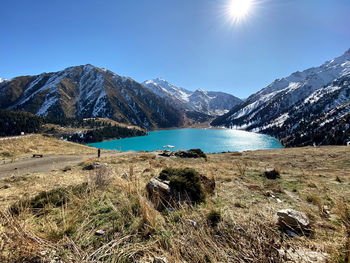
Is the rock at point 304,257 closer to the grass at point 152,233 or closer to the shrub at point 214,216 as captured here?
the grass at point 152,233

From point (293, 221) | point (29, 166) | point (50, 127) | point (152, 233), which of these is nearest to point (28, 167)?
point (29, 166)

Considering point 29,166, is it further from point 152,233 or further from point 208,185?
point 152,233

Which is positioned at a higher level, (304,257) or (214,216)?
(304,257)

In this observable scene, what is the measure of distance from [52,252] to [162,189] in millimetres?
2830

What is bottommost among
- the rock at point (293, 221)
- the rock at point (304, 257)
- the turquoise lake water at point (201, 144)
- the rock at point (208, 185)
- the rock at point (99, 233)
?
the turquoise lake water at point (201, 144)

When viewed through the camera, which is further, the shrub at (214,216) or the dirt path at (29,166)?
the dirt path at (29,166)

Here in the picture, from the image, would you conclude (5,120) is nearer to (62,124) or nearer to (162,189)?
(62,124)

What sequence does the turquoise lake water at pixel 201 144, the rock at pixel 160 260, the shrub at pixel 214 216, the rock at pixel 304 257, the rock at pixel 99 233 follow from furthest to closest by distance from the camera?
1. the turquoise lake water at pixel 201 144
2. the shrub at pixel 214 216
3. the rock at pixel 99 233
4. the rock at pixel 160 260
5. the rock at pixel 304 257

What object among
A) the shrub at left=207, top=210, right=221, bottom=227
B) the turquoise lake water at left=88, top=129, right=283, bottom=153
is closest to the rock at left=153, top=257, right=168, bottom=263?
the shrub at left=207, top=210, right=221, bottom=227

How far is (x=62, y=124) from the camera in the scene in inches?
4978

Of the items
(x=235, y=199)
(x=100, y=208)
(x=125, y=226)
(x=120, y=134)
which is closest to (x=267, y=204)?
(x=235, y=199)

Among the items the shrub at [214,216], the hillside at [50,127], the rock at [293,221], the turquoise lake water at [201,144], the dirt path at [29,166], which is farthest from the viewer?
the hillside at [50,127]

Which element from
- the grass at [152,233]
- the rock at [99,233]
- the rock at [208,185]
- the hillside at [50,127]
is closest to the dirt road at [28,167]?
the grass at [152,233]

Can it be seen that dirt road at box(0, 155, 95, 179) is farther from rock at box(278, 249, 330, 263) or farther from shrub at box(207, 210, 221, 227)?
rock at box(278, 249, 330, 263)
